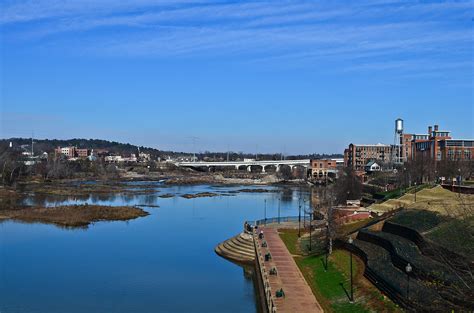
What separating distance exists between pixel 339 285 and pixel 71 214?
125 ft

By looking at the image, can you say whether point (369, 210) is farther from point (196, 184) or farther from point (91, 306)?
point (196, 184)

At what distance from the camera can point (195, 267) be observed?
32.8m

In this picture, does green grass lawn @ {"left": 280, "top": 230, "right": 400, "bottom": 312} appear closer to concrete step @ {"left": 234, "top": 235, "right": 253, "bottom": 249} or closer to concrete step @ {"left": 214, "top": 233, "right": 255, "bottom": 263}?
concrete step @ {"left": 214, "top": 233, "right": 255, "bottom": 263}

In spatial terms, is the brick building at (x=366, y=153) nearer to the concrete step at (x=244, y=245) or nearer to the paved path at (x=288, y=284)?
the concrete step at (x=244, y=245)

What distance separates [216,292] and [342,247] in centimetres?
765

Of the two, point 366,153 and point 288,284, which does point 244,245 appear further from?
point 366,153

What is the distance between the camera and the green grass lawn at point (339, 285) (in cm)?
1980

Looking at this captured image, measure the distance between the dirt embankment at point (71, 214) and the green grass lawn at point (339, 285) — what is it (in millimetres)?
27848

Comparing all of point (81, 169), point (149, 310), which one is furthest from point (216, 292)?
point (81, 169)

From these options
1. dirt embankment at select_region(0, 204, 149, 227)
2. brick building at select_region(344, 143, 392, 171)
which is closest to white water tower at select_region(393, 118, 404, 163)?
brick building at select_region(344, 143, 392, 171)

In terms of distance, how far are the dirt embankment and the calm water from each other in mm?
2258

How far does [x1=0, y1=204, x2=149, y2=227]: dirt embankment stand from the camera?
2044 inches

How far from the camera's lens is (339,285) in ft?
76.7

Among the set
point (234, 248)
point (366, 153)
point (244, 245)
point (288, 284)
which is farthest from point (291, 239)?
point (366, 153)
